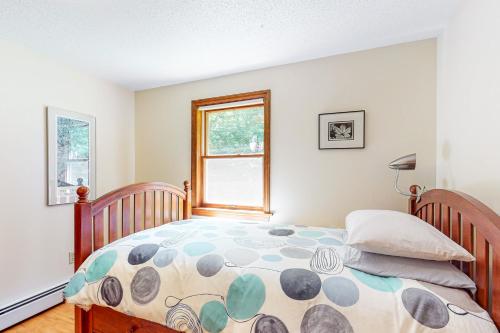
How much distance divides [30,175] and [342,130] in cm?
273

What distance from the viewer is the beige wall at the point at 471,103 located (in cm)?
114

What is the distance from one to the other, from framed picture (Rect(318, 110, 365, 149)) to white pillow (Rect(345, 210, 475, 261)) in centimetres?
105

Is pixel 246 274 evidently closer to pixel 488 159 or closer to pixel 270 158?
pixel 488 159

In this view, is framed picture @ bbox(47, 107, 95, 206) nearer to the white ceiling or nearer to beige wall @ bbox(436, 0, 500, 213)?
the white ceiling

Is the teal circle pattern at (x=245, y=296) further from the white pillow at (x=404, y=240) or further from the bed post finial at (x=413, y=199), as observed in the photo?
the bed post finial at (x=413, y=199)

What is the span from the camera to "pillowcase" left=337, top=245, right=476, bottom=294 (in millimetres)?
970

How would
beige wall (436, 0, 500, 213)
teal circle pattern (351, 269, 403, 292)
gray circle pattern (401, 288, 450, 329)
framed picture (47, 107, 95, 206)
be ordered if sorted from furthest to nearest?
framed picture (47, 107, 95, 206) < beige wall (436, 0, 500, 213) < teal circle pattern (351, 269, 403, 292) < gray circle pattern (401, 288, 450, 329)

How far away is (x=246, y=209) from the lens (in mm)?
2633

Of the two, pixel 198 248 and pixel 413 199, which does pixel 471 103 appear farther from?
pixel 198 248

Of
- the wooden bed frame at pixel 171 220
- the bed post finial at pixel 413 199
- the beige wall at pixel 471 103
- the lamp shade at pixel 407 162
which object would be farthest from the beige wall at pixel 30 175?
the beige wall at pixel 471 103

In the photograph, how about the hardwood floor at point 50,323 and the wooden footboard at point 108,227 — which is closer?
the wooden footboard at point 108,227

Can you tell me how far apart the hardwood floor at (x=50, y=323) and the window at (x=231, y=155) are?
1391 mm

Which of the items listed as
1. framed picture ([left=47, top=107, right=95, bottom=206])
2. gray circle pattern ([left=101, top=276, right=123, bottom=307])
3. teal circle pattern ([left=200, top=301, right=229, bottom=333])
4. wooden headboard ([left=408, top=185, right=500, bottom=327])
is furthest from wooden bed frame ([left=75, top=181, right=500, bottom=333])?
framed picture ([left=47, top=107, right=95, bottom=206])

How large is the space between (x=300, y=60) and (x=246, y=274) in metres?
1.98
